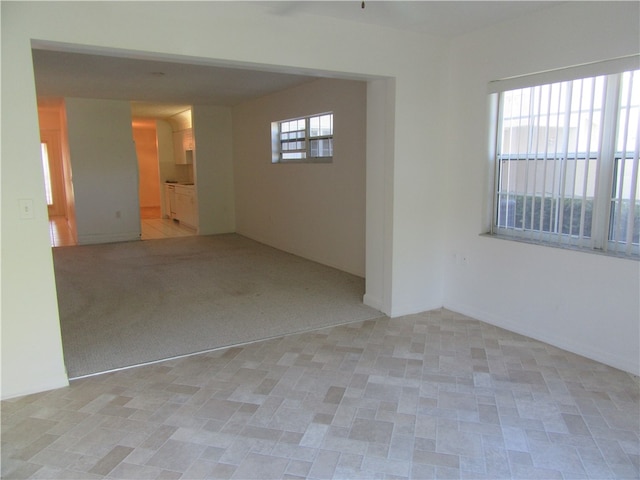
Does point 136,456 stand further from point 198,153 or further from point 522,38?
point 198,153

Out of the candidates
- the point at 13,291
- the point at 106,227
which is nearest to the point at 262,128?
the point at 106,227

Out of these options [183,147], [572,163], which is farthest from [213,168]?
[572,163]

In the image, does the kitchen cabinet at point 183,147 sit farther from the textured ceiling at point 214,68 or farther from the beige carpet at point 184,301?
the beige carpet at point 184,301

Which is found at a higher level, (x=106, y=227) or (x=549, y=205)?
(x=549, y=205)

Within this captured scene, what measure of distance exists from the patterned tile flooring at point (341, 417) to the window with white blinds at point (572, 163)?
0.91 metres

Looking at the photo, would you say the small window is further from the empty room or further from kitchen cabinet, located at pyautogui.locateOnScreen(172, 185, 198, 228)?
kitchen cabinet, located at pyautogui.locateOnScreen(172, 185, 198, 228)

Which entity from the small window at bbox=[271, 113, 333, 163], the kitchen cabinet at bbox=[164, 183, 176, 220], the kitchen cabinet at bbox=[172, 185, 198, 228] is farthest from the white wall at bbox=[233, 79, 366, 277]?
the kitchen cabinet at bbox=[164, 183, 176, 220]

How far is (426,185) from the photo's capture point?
13.3ft

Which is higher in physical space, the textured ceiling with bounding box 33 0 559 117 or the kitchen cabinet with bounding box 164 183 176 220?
the textured ceiling with bounding box 33 0 559 117

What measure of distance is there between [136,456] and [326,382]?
1.18 m

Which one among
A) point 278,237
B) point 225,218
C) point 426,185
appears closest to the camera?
point 426,185

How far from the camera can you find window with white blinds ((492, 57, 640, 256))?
9.62ft

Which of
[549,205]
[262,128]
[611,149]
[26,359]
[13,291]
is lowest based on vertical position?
[26,359]

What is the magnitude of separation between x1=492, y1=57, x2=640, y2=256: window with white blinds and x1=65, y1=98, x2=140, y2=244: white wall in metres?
6.53
